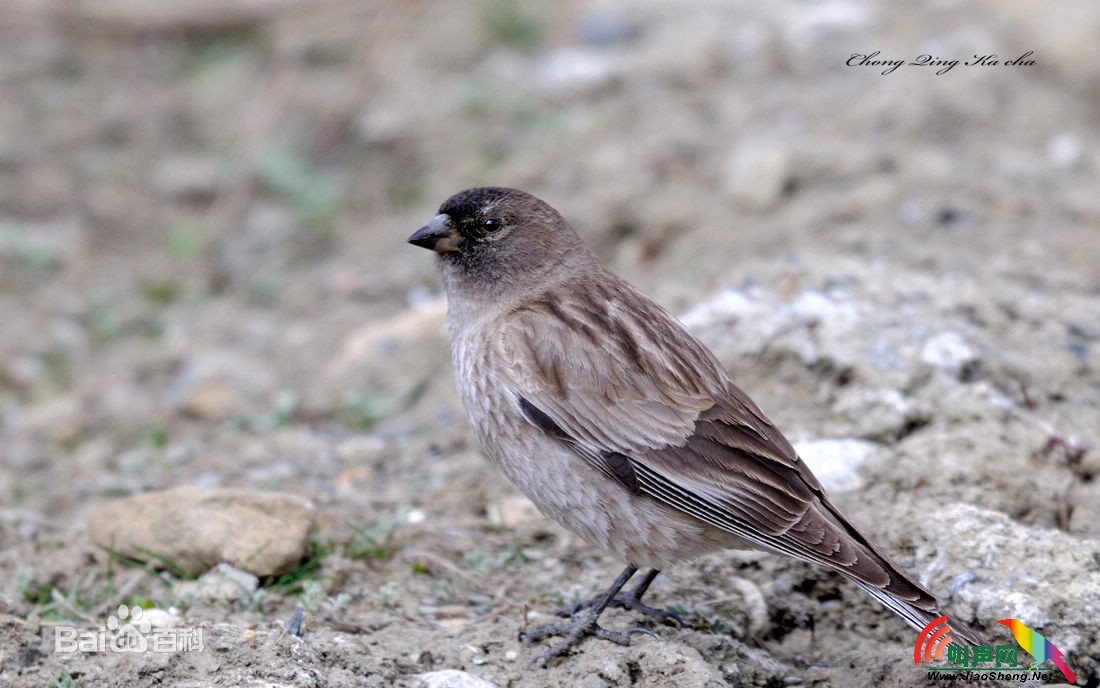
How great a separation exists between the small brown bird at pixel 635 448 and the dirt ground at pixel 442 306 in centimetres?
28

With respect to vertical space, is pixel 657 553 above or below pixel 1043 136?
below

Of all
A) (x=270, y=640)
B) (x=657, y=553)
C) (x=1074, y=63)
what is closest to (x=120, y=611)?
(x=270, y=640)

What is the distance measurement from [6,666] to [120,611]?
447 mm

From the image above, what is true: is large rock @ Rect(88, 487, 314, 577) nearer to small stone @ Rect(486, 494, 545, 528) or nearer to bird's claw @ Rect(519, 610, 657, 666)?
small stone @ Rect(486, 494, 545, 528)

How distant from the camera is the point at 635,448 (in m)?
3.75

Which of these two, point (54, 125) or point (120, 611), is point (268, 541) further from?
point (54, 125)

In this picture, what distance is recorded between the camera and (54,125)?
868 cm

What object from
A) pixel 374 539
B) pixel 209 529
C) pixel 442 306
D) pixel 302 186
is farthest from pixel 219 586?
pixel 302 186

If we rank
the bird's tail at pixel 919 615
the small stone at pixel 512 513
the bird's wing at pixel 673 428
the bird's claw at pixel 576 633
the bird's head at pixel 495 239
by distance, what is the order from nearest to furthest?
the bird's tail at pixel 919 615, the bird's wing at pixel 673 428, the bird's claw at pixel 576 633, the bird's head at pixel 495 239, the small stone at pixel 512 513

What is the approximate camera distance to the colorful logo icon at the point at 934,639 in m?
3.32

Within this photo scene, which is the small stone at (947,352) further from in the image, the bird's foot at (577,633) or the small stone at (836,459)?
the bird's foot at (577,633)

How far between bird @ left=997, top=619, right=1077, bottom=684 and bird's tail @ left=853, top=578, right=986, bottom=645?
0.37 feet

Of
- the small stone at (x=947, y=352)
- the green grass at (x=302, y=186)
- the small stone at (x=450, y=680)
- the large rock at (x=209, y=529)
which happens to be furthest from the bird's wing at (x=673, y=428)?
the green grass at (x=302, y=186)

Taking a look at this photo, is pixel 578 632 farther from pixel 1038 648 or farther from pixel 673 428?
pixel 1038 648
